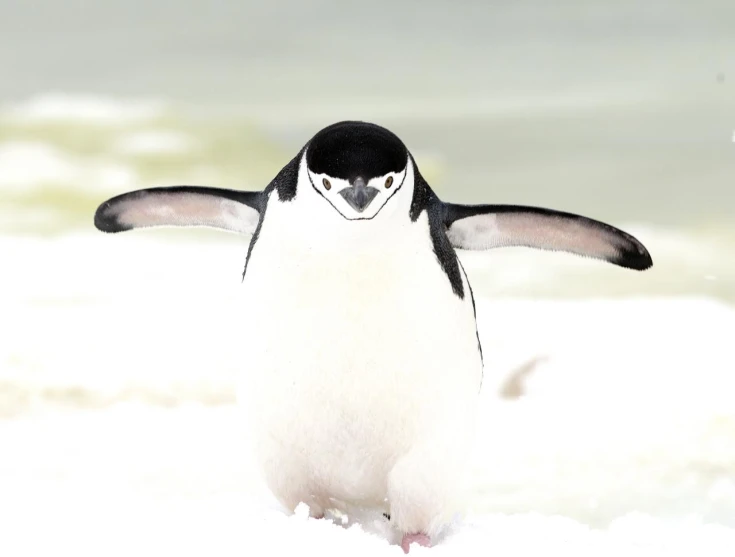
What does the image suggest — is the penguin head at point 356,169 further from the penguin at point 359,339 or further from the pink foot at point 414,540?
the pink foot at point 414,540

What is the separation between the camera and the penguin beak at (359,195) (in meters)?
2.06

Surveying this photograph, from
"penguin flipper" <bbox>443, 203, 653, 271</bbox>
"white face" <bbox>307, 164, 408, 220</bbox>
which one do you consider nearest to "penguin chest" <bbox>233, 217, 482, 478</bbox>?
"white face" <bbox>307, 164, 408, 220</bbox>

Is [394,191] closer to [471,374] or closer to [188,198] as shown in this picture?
[471,374]

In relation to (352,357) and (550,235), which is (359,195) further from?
(550,235)

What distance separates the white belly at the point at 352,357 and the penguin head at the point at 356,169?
0.52 feet

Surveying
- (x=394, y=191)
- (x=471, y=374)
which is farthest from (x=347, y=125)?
(x=471, y=374)

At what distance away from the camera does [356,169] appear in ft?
6.93

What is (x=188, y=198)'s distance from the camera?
2.83 metres

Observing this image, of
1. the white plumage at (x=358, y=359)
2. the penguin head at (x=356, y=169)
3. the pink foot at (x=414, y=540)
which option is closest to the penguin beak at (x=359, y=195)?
the penguin head at (x=356, y=169)

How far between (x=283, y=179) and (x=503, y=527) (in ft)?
3.88

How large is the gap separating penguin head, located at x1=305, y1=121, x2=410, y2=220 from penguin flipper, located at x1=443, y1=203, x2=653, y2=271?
0.50 meters

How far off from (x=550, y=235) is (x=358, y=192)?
0.85 meters

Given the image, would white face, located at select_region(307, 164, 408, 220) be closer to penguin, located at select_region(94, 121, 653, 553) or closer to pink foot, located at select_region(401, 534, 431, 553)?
penguin, located at select_region(94, 121, 653, 553)

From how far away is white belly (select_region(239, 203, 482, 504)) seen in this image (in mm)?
2279
